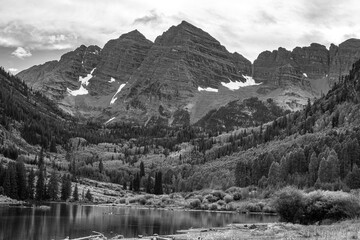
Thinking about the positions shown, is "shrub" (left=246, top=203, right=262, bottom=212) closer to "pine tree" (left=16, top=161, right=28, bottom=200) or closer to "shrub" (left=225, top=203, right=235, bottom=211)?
"shrub" (left=225, top=203, right=235, bottom=211)

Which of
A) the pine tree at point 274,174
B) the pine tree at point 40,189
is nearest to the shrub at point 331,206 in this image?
the pine tree at point 274,174

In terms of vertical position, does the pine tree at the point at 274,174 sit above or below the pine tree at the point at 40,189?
above

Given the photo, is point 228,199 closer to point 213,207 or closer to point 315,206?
point 213,207

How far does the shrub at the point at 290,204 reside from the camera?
2936 inches

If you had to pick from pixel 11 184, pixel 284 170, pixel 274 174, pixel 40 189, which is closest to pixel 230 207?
pixel 274 174

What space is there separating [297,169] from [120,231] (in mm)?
111270

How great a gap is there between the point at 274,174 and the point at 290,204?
108933 millimetres

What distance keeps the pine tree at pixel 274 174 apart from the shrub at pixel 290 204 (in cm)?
10164

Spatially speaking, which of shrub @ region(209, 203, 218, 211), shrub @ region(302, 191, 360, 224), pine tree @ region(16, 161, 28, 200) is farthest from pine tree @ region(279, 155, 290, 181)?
shrub @ region(302, 191, 360, 224)

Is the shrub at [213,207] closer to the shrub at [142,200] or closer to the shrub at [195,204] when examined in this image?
the shrub at [195,204]

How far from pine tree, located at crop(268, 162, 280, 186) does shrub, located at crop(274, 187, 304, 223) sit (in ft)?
333

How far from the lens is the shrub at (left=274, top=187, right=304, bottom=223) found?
Answer: 2936 inches

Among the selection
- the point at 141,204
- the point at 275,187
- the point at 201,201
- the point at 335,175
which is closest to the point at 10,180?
the point at 141,204

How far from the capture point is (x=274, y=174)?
18338 cm
